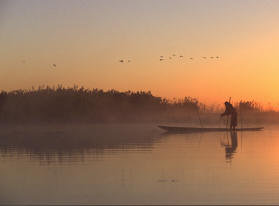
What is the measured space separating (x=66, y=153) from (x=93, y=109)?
29268 millimetres

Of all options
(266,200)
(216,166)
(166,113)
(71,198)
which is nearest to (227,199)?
(266,200)

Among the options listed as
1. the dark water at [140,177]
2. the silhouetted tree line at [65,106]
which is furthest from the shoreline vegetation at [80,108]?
the dark water at [140,177]

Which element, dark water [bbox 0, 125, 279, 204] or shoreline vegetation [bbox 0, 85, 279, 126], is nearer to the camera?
dark water [bbox 0, 125, 279, 204]

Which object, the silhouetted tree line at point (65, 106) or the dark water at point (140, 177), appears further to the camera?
the silhouetted tree line at point (65, 106)

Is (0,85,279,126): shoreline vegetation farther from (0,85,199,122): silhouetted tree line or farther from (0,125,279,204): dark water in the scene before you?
(0,125,279,204): dark water

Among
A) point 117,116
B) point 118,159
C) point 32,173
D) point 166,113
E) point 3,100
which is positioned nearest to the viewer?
point 32,173

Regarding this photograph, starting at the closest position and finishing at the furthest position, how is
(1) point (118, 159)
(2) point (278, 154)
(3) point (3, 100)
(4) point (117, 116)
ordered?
(1) point (118, 159) → (2) point (278, 154) → (3) point (3, 100) → (4) point (117, 116)

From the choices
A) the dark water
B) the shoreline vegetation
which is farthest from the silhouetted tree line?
the dark water

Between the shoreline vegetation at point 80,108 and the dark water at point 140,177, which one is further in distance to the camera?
the shoreline vegetation at point 80,108

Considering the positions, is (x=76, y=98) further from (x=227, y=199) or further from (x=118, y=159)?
(x=227, y=199)

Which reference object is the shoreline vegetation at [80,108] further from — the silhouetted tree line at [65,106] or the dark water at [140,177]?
the dark water at [140,177]

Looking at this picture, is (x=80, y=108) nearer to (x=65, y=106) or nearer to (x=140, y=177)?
(x=65, y=106)

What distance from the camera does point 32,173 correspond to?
11305mm

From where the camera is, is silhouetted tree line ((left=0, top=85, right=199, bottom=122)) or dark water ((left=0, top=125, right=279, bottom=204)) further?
silhouetted tree line ((left=0, top=85, right=199, bottom=122))
